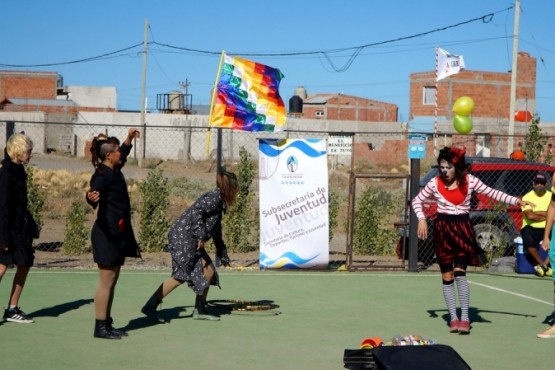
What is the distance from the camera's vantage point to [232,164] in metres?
39.8

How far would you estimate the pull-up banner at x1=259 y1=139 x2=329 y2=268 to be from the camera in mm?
15336

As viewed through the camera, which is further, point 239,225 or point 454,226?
point 239,225

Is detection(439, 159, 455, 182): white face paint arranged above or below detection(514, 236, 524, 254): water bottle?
above

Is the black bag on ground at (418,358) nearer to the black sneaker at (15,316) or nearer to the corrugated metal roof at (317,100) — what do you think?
the black sneaker at (15,316)

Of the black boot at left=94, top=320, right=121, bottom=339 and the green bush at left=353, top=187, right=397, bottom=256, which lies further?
the green bush at left=353, top=187, right=397, bottom=256

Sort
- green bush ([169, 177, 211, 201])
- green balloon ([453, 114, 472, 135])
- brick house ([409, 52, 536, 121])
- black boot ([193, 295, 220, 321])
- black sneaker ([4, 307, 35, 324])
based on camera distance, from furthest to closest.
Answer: brick house ([409, 52, 536, 121]) < green bush ([169, 177, 211, 201]) < green balloon ([453, 114, 472, 135]) < black boot ([193, 295, 220, 321]) < black sneaker ([4, 307, 35, 324])

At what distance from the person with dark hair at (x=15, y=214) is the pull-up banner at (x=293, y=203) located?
5.73 meters

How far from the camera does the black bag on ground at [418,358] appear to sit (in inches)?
297

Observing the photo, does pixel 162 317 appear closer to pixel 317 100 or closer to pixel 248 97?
pixel 248 97

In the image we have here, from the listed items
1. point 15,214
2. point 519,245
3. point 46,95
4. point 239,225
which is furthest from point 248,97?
point 46,95

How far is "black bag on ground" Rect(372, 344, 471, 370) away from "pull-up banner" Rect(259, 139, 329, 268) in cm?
736

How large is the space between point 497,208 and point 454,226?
626 cm

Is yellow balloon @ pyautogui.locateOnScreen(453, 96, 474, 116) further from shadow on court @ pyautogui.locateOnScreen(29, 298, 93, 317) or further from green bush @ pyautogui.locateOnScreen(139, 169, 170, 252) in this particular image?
shadow on court @ pyautogui.locateOnScreen(29, 298, 93, 317)

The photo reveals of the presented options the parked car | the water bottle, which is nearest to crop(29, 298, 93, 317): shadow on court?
the parked car
